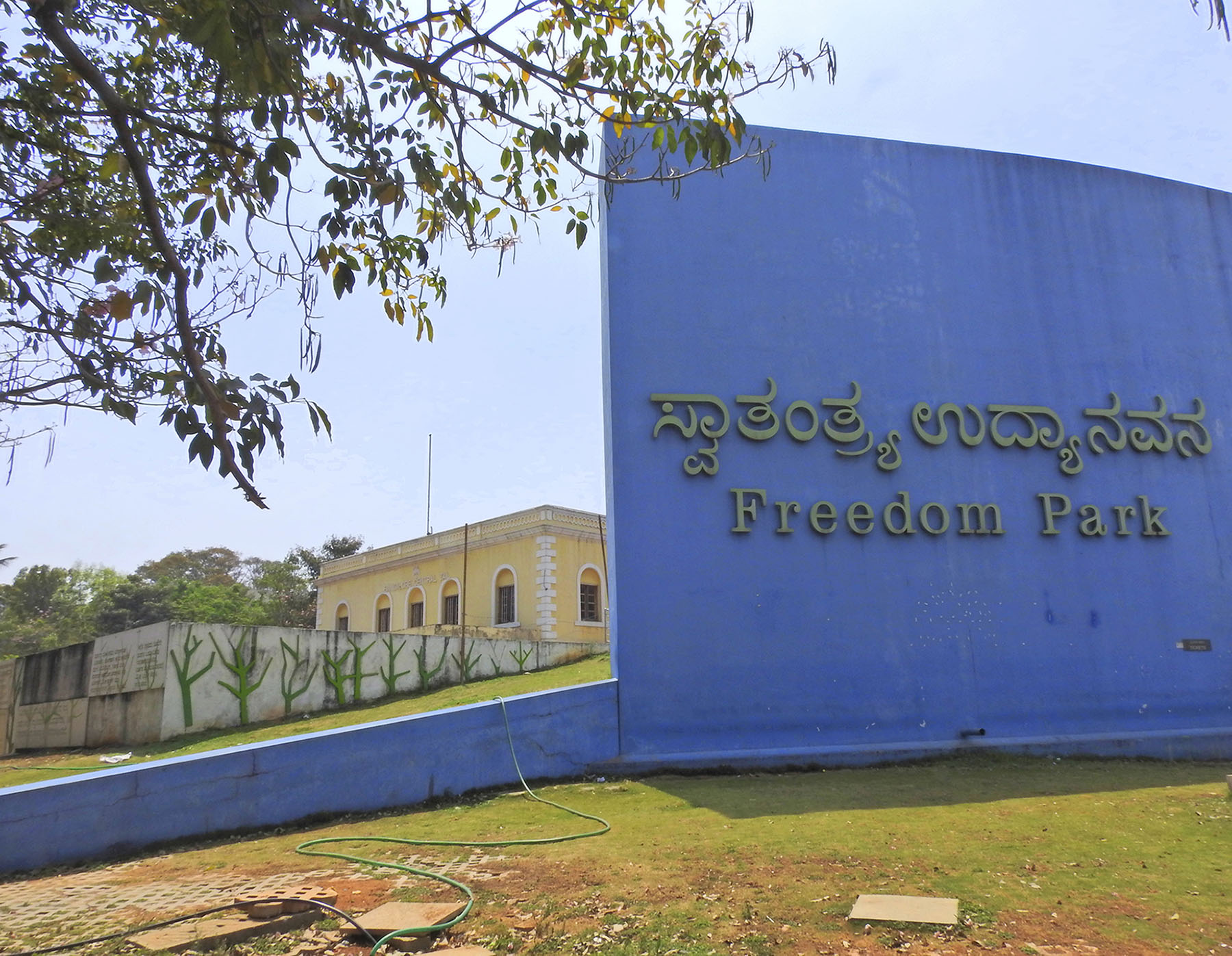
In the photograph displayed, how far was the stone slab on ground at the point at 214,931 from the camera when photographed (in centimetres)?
412

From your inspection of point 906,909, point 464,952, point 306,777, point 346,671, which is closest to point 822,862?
point 906,909

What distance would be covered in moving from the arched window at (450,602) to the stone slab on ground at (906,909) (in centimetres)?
2523

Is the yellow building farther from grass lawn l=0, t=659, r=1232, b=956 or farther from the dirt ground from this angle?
the dirt ground

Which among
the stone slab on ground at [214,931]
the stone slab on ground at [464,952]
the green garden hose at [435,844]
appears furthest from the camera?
the green garden hose at [435,844]

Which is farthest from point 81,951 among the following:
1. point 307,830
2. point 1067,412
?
point 1067,412

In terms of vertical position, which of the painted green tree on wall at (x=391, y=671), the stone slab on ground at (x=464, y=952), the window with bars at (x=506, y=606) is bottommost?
the stone slab on ground at (x=464, y=952)

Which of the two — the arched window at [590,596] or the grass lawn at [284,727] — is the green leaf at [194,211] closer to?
the grass lawn at [284,727]

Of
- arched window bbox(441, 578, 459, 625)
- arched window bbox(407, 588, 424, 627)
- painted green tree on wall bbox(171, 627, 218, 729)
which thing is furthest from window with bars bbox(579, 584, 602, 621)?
painted green tree on wall bbox(171, 627, 218, 729)

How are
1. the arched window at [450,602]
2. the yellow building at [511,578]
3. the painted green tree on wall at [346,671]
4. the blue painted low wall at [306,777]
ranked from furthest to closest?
the arched window at [450,602]
the yellow building at [511,578]
the painted green tree on wall at [346,671]
the blue painted low wall at [306,777]

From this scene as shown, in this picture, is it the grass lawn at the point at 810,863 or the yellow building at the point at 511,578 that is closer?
the grass lawn at the point at 810,863

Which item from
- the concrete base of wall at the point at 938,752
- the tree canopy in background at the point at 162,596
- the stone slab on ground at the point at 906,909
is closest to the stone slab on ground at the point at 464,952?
the stone slab on ground at the point at 906,909

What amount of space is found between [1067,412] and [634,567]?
5.81 metres

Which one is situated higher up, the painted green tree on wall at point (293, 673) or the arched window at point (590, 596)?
the arched window at point (590, 596)

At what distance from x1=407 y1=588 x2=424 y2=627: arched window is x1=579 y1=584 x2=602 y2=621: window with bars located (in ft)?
20.9
